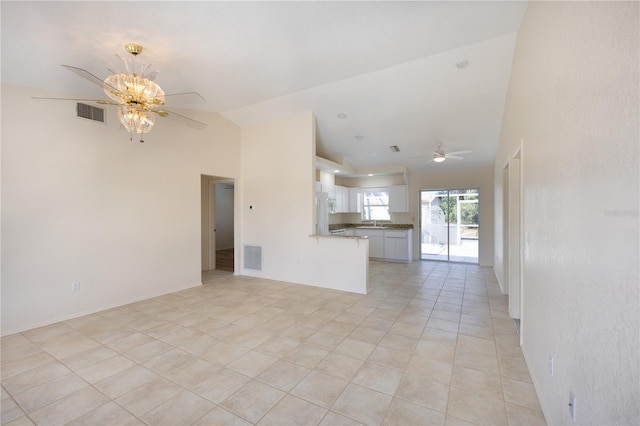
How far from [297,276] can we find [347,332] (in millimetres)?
2272

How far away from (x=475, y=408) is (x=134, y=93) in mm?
3891

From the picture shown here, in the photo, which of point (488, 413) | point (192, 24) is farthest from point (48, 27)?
point (488, 413)

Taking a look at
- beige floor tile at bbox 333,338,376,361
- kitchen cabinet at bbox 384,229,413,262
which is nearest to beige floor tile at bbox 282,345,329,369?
beige floor tile at bbox 333,338,376,361

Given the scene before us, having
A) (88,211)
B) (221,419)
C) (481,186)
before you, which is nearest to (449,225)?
(481,186)

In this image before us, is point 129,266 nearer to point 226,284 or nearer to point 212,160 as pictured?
point 226,284

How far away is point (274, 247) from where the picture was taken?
18.6 feet

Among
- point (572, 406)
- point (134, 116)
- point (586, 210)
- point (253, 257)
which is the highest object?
point (134, 116)

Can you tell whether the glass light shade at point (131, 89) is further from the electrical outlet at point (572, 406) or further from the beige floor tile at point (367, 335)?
the electrical outlet at point (572, 406)

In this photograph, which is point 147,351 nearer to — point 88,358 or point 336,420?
point 88,358

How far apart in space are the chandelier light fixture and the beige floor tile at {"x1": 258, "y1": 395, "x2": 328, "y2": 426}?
267 centimetres

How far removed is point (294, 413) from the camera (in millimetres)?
1942

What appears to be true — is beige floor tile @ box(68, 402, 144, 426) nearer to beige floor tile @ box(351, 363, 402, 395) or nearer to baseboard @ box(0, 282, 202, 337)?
beige floor tile @ box(351, 363, 402, 395)

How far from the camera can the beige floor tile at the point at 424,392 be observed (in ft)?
6.71

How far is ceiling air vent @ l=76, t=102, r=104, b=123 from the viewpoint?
12.2 feet
